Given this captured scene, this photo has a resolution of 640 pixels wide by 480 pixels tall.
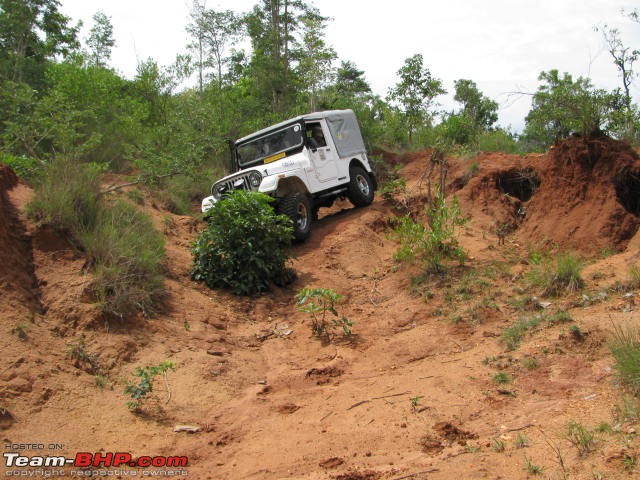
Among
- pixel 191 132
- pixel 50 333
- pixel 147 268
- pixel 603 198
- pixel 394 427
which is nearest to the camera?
pixel 394 427

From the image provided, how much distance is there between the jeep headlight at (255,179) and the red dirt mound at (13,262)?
383cm

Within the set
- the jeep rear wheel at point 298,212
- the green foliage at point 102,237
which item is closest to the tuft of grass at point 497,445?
the green foliage at point 102,237

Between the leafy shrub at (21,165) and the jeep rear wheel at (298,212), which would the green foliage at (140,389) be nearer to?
the leafy shrub at (21,165)

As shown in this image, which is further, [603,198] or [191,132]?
[191,132]

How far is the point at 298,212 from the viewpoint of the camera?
9.38 m

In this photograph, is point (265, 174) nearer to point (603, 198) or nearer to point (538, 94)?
point (538, 94)

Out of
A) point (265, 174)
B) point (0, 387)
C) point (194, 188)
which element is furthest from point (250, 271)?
point (194, 188)

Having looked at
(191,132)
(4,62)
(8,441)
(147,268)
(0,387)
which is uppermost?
(4,62)

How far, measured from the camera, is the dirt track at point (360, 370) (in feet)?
11.5

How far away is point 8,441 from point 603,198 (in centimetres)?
718

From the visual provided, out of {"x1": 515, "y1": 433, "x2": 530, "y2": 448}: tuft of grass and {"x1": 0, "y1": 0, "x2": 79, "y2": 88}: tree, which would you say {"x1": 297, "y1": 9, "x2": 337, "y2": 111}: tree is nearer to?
{"x1": 0, "y1": 0, "x2": 79, "y2": 88}: tree

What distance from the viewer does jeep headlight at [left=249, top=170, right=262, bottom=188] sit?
9.22m

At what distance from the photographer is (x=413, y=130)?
63.9ft

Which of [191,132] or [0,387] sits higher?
[191,132]
